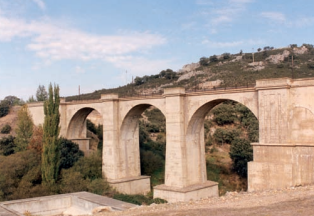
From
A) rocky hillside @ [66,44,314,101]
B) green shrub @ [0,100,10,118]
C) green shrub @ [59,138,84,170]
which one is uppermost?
rocky hillside @ [66,44,314,101]

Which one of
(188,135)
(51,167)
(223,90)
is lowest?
(51,167)

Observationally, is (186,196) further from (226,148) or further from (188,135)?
(226,148)

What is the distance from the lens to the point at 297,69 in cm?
5247

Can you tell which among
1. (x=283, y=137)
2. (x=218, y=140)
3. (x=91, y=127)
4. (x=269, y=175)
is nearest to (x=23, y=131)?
(x=91, y=127)

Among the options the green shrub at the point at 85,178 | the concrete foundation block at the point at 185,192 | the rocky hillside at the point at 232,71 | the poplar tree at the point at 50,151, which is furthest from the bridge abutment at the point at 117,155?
the rocky hillside at the point at 232,71

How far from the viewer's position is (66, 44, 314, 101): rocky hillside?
169ft

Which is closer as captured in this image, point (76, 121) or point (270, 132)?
point (270, 132)

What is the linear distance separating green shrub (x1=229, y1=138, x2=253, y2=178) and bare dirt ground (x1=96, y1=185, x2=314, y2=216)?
19.6 metres

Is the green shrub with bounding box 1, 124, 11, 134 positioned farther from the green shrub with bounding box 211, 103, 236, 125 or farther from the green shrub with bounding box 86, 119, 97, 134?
the green shrub with bounding box 211, 103, 236, 125

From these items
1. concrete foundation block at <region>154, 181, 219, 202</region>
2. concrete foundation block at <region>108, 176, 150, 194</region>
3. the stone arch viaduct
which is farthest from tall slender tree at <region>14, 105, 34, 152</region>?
concrete foundation block at <region>154, 181, 219, 202</region>

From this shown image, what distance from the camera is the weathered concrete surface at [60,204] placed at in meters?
19.6

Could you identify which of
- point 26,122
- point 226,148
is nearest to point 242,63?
point 226,148

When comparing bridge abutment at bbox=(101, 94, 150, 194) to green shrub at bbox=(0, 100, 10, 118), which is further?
green shrub at bbox=(0, 100, 10, 118)

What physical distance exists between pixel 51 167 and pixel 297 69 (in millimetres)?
42008
